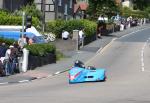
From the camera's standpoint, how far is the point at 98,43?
62.8 metres

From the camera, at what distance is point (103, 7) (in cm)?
8125

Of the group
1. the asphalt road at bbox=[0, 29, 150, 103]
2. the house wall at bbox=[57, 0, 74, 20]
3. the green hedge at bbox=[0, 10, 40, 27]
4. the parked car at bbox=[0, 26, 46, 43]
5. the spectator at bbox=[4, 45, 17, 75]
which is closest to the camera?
the asphalt road at bbox=[0, 29, 150, 103]

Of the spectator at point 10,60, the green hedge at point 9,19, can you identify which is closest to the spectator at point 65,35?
the green hedge at point 9,19

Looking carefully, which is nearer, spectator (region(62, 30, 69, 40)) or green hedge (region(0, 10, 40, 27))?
green hedge (region(0, 10, 40, 27))

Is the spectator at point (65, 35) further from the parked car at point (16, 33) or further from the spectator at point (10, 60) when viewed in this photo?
the spectator at point (10, 60)

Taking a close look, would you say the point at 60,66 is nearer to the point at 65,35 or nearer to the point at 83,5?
the point at 65,35

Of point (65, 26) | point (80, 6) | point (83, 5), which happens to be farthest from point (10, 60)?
point (83, 5)

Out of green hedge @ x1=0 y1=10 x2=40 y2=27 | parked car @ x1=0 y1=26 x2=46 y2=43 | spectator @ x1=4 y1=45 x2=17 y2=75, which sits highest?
green hedge @ x1=0 y1=10 x2=40 y2=27

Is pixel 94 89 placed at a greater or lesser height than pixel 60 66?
greater

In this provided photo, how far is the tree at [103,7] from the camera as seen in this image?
80375mm

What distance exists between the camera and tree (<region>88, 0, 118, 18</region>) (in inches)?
3164

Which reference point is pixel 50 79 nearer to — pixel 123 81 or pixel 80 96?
pixel 123 81

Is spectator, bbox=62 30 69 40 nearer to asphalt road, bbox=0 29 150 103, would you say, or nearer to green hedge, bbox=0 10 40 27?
green hedge, bbox=0 10 40 27

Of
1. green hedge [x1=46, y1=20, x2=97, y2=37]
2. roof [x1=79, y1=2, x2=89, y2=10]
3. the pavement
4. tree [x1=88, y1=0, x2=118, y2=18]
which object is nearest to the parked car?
the pavement
